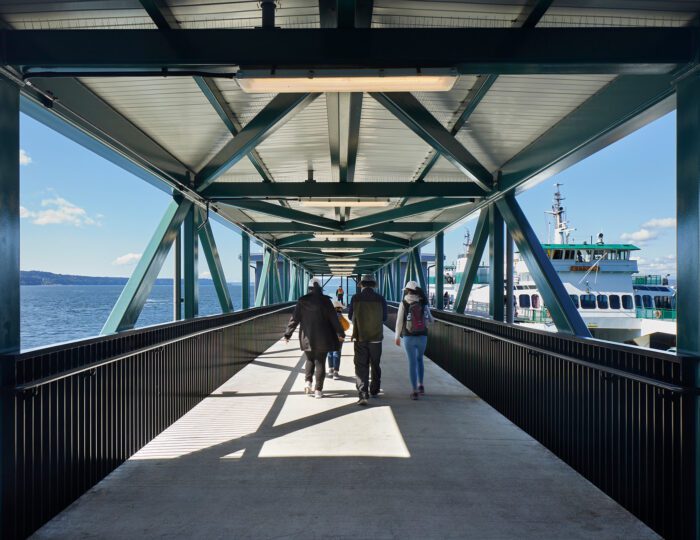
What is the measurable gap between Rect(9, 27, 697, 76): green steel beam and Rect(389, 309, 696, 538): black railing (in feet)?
7.30

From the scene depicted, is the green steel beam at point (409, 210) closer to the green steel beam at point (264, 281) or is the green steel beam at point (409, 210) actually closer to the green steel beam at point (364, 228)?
the green steel beam at point (364, 228)

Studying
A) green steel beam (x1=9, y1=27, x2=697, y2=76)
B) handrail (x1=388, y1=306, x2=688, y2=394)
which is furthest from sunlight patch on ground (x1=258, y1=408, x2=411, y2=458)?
green steel beam (x1=9, y1=27, x2=697, y2=76)

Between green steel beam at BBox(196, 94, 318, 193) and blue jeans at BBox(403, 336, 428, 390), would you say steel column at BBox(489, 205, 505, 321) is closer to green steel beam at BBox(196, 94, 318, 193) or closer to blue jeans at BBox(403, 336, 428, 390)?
blue jeans at BBox(403, 336, 428, 390)

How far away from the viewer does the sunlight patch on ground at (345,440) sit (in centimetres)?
498

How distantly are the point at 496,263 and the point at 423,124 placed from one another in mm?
3346

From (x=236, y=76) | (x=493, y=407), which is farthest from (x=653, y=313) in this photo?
(x=236, y=76)

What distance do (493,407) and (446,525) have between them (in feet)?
12.3

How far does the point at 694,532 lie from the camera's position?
3.17m

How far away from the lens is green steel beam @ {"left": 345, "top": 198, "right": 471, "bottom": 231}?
31.4 feet

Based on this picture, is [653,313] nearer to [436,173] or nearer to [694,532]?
[436,173]

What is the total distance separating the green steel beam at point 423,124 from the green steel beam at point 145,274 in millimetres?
3419

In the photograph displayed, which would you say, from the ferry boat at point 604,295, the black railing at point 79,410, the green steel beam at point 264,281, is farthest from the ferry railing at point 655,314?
the black railing at point 79,410

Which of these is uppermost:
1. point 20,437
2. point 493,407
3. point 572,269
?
point 572,269

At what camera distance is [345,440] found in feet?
17.6
